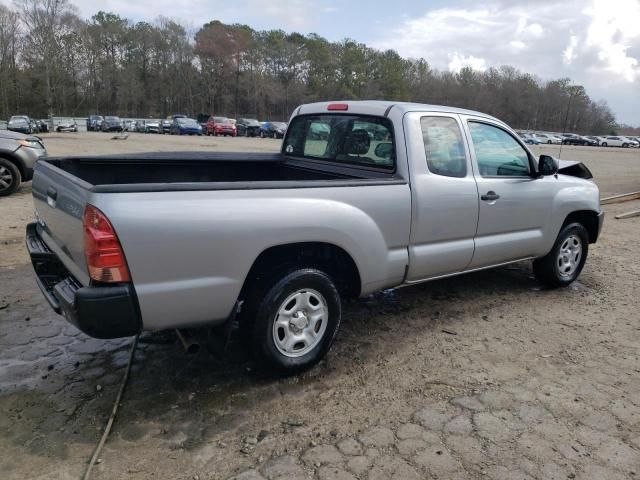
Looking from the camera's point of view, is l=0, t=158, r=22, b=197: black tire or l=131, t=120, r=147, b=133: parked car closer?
l=0, t=158, r=22, b=197: black tire

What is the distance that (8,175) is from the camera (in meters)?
9.53

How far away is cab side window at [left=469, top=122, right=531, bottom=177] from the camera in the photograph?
4.46m

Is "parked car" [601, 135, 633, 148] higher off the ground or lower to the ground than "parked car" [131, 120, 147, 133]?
higher

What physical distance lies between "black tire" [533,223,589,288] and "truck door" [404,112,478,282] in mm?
1446

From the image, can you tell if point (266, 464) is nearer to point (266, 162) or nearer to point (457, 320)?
point (457, 320)

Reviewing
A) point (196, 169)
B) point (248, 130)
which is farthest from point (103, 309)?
point (248, 130)

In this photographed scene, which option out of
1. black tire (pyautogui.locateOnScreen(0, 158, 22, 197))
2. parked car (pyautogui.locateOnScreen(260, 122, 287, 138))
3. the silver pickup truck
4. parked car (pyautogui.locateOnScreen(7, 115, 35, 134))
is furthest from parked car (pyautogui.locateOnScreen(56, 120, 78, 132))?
the silver pickup truck

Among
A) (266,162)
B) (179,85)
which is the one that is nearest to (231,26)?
(179,85)

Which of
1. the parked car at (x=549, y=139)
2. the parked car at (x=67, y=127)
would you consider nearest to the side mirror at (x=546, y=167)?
the parked car at (x=67, y=127)

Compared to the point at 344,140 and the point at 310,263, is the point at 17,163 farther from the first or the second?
the point at 310,263

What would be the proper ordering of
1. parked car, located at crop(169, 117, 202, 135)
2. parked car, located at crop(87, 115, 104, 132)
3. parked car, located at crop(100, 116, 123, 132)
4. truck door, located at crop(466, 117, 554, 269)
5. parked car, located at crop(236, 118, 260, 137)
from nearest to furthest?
1. truck door, located at crop(466, 117, 554, 269)
2. parked car, located at crop(169, 117, 202, 135)
3. parked car, located at crop(100, 116, 123, 132)
4. parked car, located at crop(87, 115, 104, 132)
5. parked car, located at crop(236, 118, 260, 137)

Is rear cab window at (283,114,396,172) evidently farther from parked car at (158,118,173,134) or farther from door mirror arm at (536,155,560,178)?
Result: parked car at (158,118,173,134)

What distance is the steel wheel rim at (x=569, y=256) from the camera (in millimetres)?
5424

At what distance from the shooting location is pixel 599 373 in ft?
12.3
